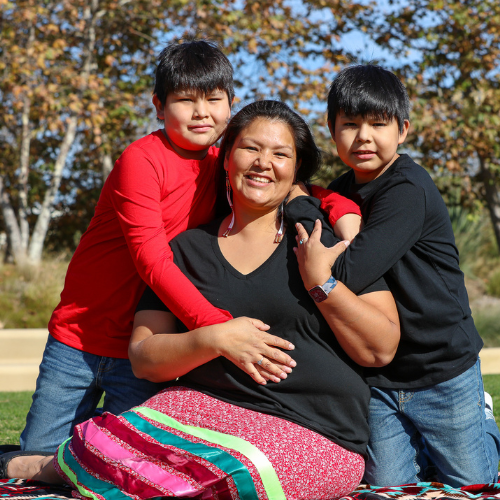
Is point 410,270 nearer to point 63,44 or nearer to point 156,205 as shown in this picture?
point 156,205

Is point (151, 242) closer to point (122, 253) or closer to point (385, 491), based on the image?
Result: point (122, 253)

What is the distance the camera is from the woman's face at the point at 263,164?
2.63m

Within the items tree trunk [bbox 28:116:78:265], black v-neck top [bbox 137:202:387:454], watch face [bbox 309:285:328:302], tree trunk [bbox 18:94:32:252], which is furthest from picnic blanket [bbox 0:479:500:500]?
tree trunk [bbox 18:94:32:252]

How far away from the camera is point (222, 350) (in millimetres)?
2391

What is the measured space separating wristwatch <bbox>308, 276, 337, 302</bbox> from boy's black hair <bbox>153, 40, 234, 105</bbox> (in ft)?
3.79

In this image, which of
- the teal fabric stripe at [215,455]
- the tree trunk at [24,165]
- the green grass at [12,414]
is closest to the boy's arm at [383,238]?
the teal fabric stripe at [215,455]

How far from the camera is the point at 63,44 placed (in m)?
9.07

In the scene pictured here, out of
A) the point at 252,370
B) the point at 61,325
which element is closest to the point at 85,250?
the point at 61,325

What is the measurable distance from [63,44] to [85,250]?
23.0ft

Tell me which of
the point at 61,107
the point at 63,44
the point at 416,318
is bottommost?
the point at 416,318

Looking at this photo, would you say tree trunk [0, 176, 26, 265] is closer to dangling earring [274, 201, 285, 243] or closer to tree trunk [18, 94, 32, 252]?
tree trunk [18, 94, 32, 252]

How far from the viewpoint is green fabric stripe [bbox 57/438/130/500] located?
86.3 inches

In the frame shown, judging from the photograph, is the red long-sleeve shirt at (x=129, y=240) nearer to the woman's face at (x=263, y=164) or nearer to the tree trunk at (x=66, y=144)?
the woman's face at (x=263, y=164)

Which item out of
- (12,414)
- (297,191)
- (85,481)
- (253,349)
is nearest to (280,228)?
(297,191)
